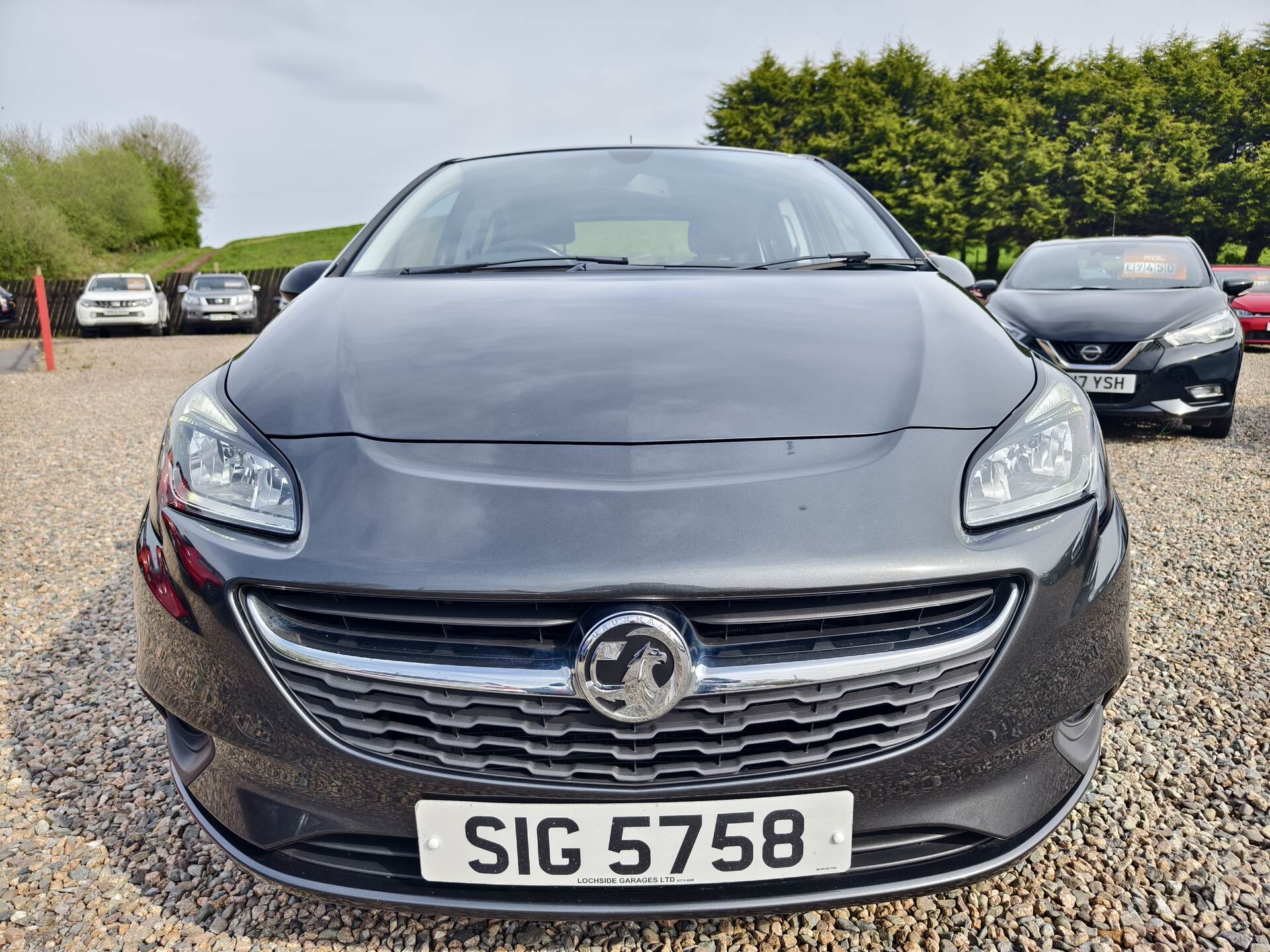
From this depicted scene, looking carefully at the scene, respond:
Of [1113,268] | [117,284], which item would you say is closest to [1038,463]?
[1113,268]

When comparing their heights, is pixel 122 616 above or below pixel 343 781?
below

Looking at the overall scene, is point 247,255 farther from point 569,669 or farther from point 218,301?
point 569,669

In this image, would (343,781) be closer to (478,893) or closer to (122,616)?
(478,893)

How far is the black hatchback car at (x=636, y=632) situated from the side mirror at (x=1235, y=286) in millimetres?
7062

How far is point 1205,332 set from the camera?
5855 mm

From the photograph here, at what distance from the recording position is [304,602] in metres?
1.27

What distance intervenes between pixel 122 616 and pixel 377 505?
7.83 ft

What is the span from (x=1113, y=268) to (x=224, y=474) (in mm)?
7082

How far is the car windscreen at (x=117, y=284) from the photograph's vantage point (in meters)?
19.3

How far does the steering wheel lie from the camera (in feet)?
7.50

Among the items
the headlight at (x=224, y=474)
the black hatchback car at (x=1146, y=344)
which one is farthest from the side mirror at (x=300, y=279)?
the black hatchback car at (x=1146, y=344)

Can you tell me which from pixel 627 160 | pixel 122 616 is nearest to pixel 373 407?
pixel 627 160

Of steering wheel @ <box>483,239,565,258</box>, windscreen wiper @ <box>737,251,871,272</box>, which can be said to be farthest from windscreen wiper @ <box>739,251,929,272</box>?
steering wheel @ <box>483,239,565,258</box>

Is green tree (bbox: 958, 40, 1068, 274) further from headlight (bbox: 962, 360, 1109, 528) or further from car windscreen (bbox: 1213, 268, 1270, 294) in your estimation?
headlight (bbox: 962, 360, 1109, 528)
